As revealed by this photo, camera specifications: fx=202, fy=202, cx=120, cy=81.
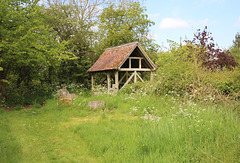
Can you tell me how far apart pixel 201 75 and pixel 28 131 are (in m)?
7.63

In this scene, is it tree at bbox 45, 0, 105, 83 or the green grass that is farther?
tree at bbox 45, 0, 105, 83

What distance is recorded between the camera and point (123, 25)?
23.4 m

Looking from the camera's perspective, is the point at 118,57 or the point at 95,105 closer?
the point at 95,105

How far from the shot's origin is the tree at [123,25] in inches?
927

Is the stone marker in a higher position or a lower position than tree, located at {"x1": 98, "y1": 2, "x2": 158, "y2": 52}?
lower

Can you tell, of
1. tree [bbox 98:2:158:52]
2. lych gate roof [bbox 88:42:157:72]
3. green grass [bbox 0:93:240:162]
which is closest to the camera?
green grass [bbox 0:93:240:162]

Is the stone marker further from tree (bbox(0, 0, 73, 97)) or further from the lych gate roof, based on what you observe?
the lych gate roof

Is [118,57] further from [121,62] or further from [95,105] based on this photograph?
[95,105]

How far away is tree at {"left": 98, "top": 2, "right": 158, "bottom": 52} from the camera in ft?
77.3

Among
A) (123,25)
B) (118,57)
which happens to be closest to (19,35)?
(118,57)

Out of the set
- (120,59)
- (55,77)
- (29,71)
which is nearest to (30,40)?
(29,71)

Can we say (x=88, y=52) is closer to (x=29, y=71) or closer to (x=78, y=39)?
(x=78, y=39)

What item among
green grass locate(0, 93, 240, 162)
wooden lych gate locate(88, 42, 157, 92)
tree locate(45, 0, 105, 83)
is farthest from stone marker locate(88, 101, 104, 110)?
tree locate(45, 0, 105, 83)

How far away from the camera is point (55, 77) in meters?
18.6
